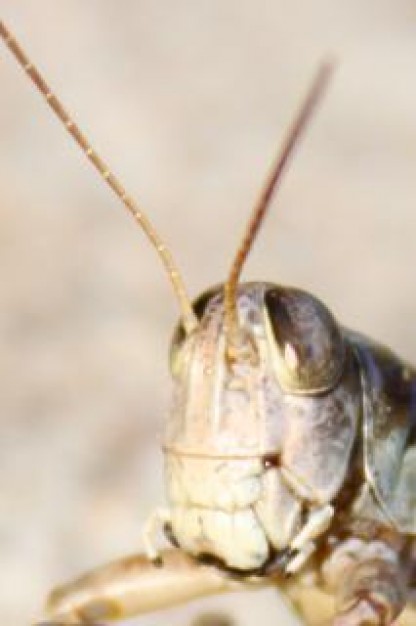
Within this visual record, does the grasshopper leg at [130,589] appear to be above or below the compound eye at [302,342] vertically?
below

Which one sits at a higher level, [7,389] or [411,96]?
[7,389]

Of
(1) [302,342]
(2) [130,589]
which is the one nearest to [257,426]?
(1) [302,342]

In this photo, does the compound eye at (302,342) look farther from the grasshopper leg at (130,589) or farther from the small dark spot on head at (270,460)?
the grasshopper leg at (130,589)

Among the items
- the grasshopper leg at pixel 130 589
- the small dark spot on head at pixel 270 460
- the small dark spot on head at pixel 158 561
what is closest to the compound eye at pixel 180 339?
the small dark spot on head at pixel 270 460

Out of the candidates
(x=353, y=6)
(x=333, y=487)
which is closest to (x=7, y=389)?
(x=333, y=487)

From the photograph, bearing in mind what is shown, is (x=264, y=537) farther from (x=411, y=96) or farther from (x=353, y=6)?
(x=353, y=6)

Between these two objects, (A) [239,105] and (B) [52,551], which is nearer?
(B) [52,551]

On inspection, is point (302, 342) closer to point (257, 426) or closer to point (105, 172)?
point (257, 426)
